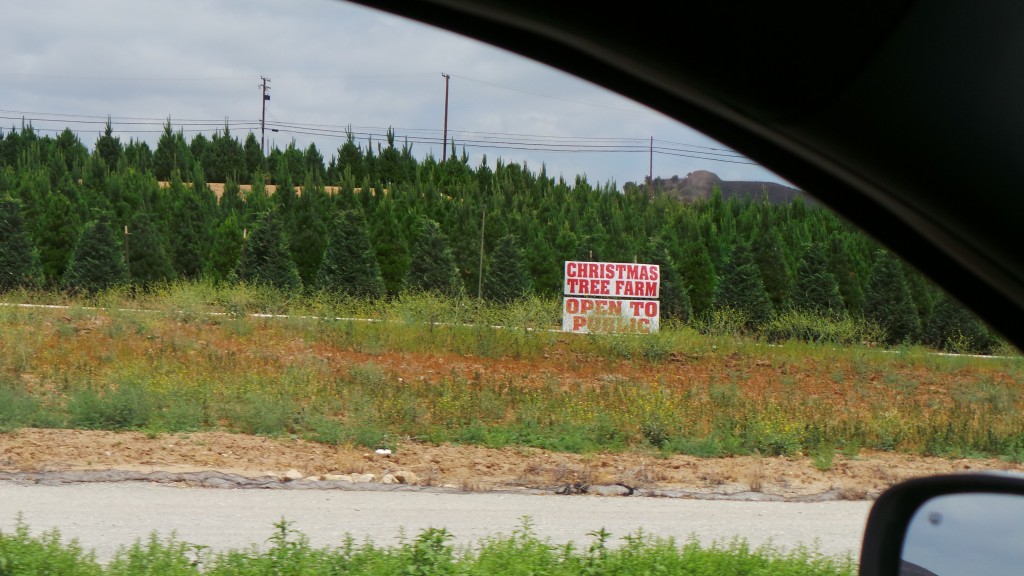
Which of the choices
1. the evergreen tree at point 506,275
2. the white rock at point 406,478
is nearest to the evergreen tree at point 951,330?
the evergreen tree at point 506,275

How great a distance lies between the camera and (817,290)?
24312mm

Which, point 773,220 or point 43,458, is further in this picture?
point 773,220

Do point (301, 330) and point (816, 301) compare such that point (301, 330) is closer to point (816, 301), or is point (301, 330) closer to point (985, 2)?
point (816, 301)

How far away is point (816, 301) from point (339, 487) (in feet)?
62.6

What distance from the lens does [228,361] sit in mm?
13633

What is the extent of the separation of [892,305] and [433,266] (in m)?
12.2

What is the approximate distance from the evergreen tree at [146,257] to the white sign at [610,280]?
1221 centimetres

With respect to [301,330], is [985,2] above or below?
above

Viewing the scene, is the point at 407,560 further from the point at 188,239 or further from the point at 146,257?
the point at 188,239

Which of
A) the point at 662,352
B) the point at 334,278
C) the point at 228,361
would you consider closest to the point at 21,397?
the point at 228,361

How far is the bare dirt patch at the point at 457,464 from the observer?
810cm

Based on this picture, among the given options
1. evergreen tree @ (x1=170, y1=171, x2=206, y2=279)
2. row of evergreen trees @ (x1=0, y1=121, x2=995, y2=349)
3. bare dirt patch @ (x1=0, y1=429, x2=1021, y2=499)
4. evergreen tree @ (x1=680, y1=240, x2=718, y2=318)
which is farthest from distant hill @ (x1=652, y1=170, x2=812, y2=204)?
bare dirt patch @ (x1=0, y1=429, x2=1021, y2=499)

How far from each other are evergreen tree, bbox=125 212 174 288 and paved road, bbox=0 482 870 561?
61.7 feet

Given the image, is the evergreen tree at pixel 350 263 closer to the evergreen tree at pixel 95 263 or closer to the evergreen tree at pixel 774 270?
the evergreen tree at pixel 95 263
